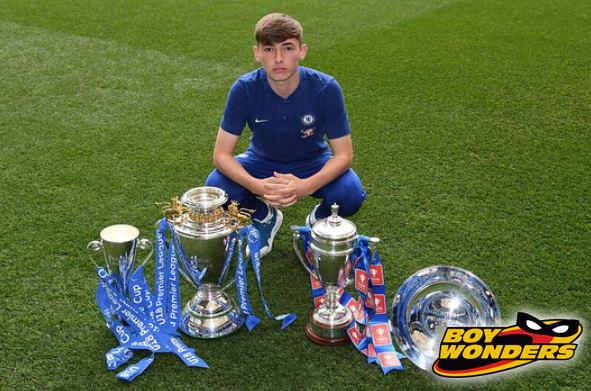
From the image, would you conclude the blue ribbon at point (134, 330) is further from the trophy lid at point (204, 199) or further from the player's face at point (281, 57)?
the player's face at point (281, 57)

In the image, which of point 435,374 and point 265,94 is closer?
point 435,374

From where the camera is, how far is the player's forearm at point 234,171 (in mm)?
2354

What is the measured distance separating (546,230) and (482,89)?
1737mm

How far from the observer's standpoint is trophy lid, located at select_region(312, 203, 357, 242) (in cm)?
196

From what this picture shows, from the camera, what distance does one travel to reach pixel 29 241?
8.54 feet

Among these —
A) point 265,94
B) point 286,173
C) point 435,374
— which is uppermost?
point 265,94

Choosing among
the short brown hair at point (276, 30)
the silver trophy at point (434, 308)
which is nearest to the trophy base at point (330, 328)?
the silver trophy at point (434, 308)

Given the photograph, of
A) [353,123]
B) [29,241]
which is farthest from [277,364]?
[353,123]

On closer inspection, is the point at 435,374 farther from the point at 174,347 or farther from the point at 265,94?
the point at 265,94

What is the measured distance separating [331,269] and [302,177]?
0.60 m

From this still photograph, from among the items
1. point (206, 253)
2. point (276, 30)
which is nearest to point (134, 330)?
point (206, 253)

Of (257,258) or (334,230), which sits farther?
(257,258)

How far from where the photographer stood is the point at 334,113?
2.37 metres

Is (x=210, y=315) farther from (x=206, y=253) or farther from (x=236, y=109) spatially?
(x=236, y=109)
